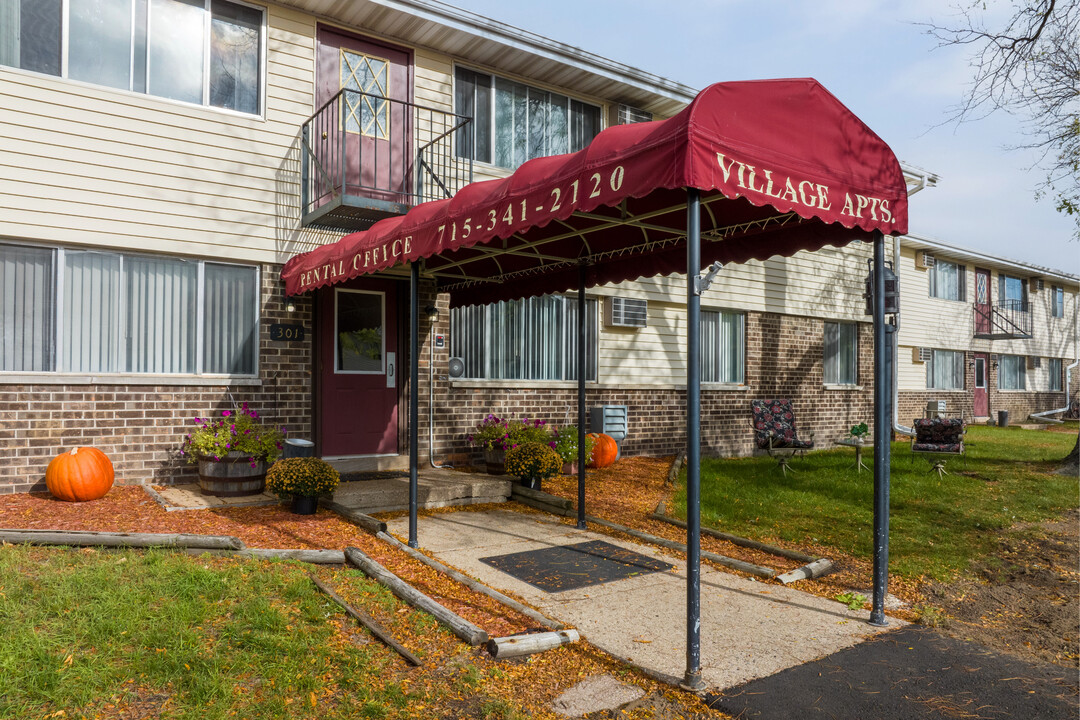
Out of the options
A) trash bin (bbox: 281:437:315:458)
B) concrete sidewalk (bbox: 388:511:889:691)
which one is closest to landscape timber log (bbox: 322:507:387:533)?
concrete sidewalk (bbox: 388:511:889:691)

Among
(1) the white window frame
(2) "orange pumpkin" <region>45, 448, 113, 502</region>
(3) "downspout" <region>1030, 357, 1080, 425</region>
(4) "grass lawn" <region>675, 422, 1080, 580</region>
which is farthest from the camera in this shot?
(3) "downspout" <region>1030, 357, 1080, 425</region>

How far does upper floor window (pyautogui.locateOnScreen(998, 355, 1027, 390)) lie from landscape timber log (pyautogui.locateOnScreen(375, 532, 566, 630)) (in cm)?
2444

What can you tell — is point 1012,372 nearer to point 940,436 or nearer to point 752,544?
point 940,436

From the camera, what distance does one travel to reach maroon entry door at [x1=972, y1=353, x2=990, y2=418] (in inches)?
887

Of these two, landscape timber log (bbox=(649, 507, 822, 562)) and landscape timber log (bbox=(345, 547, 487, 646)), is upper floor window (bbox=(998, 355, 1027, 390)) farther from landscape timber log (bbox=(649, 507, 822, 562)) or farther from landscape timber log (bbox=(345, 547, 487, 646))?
landscape timber log (bbox=(345, 547, 487, 646))

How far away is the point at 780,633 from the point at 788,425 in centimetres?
739

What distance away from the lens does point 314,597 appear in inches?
170

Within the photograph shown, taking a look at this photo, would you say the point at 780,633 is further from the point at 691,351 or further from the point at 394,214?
the point at 394,214

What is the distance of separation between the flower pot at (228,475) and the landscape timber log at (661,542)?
2.92 meters

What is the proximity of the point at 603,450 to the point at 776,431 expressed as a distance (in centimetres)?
282

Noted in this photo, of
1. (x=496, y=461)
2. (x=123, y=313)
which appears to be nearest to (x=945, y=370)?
(x=496, y=461)

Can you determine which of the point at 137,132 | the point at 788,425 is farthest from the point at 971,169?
the point at 137,132

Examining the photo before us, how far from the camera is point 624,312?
1145 cm

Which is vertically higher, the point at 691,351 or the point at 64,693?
the point at 691,351
